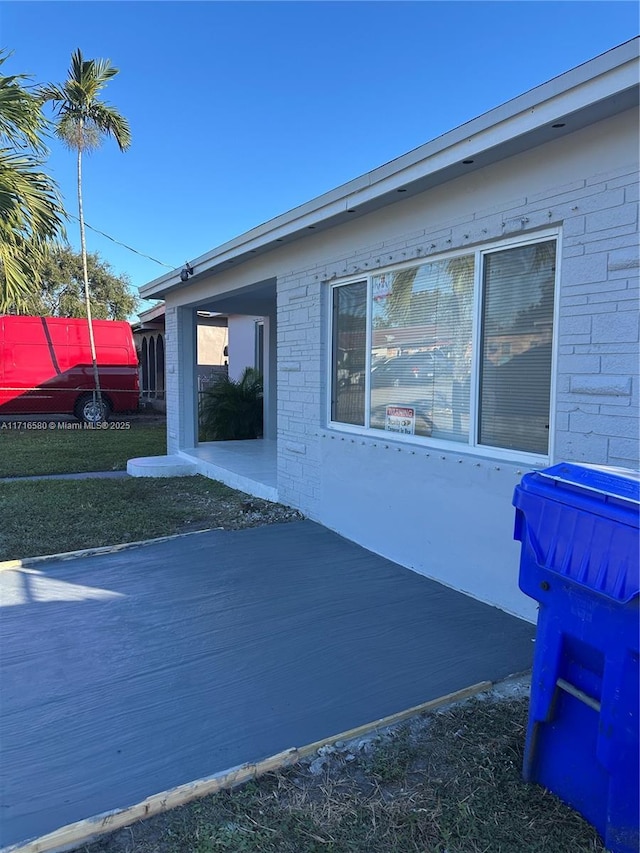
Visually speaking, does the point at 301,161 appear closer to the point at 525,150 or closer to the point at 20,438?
the point at 20,438

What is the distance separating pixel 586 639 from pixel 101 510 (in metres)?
5.92

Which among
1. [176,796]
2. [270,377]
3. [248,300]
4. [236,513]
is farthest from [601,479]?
[270,377]

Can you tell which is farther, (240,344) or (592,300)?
(240,344)

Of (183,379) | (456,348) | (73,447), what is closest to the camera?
(456,348)

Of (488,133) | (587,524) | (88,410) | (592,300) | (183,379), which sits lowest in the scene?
(88,410)

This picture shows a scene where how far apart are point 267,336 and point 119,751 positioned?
9.58 metres

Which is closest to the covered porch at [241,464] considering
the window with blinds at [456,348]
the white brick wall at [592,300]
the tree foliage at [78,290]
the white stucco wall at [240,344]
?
the window with blinds at [456,348]

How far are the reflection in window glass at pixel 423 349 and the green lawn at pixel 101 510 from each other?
8.21 ft

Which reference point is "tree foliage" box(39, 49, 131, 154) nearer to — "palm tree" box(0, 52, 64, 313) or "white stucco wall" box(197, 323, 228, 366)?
"white stucco wall" box(197, 323, 228, 366)

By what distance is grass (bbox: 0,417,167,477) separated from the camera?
9.59 metres

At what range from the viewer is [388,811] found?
2080 mm

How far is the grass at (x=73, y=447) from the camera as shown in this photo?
9594mm

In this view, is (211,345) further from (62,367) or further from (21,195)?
(21,195)

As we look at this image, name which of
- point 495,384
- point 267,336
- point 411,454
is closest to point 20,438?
point 267,336
